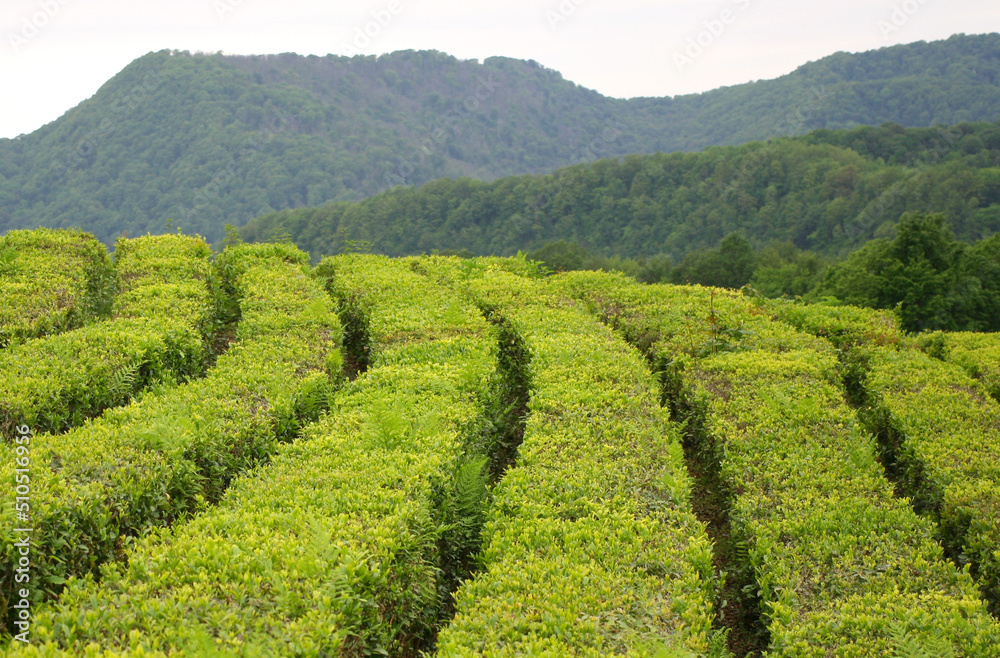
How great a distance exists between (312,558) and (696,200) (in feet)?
408

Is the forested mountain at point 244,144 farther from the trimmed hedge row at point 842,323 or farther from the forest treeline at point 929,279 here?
the trimmed hedge row at point 842,323

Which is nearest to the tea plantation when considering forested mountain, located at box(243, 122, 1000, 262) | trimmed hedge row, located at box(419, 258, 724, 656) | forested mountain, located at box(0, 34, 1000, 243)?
trimmed hedge row, located at box(419, 258, 724, 656)

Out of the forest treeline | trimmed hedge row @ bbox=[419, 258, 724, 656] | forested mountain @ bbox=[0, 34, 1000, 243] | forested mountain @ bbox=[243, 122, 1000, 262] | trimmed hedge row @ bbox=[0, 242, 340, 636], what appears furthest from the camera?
forested mountain @ bbox=[0, 34, 1000, 243]

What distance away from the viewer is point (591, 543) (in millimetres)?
6293

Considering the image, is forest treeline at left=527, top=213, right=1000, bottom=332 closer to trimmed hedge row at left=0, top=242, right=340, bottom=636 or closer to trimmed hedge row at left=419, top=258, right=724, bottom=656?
trimmed hedge row at left=419, top=258, right=724, bottom=656

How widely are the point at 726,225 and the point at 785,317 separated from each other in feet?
343

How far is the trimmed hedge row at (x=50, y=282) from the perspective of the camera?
1109cm

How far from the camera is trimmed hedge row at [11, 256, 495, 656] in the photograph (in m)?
4.87

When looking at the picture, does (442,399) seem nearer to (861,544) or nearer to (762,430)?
(762,430)

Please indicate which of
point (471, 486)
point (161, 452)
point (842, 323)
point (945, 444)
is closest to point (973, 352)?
point (842, 323)

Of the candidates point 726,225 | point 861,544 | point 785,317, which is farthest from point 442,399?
point 726,225

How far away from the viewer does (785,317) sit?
50.0 ft

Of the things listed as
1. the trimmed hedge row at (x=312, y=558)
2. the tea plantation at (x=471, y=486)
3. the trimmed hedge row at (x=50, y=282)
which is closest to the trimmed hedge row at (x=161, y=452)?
the tea plantation at (x=471, y=486)

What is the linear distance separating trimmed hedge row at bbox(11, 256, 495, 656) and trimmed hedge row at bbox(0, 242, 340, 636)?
61 centimetres
